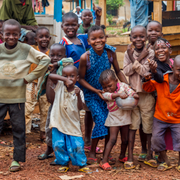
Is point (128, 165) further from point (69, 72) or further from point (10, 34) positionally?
point (10, 34)

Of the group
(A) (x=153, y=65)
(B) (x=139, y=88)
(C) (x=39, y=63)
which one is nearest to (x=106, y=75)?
(B) (x=139, y=88)

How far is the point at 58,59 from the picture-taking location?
3740 millimetres

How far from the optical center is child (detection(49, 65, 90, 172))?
339 cm

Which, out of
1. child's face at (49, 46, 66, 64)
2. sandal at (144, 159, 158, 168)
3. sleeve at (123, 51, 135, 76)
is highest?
child's face at (49, 46, 66, 64)

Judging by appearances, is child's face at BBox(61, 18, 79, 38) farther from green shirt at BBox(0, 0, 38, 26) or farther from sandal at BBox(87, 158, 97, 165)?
green shirt at BBox(0, 0, 38, 26)

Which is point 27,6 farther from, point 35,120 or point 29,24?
point 35,120

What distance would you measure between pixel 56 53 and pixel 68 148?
1.30 meters

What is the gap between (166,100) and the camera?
3523 mm

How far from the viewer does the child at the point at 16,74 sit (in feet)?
11.0

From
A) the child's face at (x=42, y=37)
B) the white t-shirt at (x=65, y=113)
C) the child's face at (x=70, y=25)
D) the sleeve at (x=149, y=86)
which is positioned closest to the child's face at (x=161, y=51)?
the sleeve at (x=149, y=86)

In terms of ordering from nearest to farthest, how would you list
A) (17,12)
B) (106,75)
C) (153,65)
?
1. (153,65)
2. (106,75)
3. (17,12)

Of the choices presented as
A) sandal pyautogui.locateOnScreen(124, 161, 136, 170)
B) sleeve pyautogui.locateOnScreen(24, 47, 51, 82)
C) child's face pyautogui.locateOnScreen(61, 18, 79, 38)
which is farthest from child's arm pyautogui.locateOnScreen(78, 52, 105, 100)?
sandal pyautogui.locateOnScreen(124, 161, 136, 170)

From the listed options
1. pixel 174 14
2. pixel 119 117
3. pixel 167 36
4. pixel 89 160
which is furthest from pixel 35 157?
pixel 174 14

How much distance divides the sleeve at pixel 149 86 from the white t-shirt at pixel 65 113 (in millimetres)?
946
